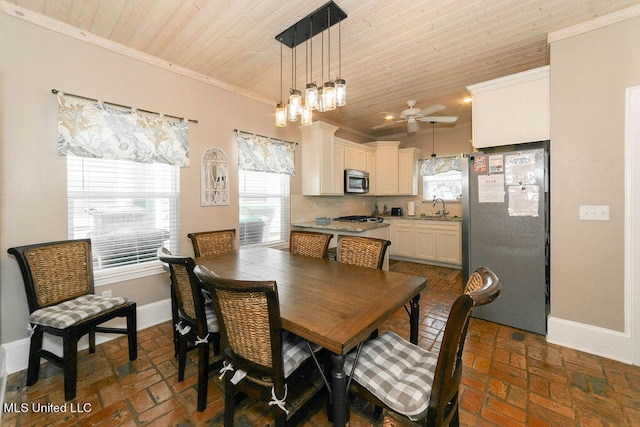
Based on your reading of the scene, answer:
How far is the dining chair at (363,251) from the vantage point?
2084mm

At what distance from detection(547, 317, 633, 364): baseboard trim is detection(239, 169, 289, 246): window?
319 cm

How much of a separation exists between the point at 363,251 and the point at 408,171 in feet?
12.0

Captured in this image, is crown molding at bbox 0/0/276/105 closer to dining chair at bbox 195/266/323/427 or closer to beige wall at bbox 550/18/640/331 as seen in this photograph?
dining chair at bbox 195/266/323/427

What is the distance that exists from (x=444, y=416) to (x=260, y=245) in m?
2.95

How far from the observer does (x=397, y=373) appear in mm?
1184

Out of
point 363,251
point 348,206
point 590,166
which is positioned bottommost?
point 363,251

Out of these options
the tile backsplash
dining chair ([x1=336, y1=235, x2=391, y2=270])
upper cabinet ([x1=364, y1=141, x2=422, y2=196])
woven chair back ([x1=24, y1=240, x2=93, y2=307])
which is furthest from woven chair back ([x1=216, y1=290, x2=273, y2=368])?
upper cabinet ([x1=364, y1=141, x2=422, y2=196])

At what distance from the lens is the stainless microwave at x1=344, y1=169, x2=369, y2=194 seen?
4586mm

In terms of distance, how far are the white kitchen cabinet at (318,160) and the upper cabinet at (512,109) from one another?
2.06 meters

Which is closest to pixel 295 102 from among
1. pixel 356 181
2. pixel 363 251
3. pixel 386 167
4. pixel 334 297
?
pixel 363 251

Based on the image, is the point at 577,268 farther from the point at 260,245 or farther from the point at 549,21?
the point at 260,245

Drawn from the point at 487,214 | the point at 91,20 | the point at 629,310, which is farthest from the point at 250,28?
the point at 629,310

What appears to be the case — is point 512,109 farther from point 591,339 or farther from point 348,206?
point 348,206

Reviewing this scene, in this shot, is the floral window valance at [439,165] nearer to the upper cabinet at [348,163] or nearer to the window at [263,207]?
the upper cabinet at [348,163]
